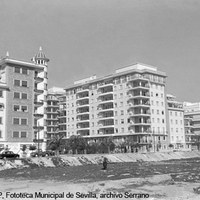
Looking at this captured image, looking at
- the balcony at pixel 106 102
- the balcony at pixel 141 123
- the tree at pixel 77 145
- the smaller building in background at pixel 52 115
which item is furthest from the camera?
the smaller building in background at pixel 52 115

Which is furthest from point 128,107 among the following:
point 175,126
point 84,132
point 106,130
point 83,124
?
point 83,124

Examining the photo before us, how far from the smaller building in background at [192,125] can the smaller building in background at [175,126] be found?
8734mm

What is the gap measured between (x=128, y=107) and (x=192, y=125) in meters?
54.3

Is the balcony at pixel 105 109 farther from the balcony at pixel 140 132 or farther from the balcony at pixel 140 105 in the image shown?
the balcony at pixel 140 132

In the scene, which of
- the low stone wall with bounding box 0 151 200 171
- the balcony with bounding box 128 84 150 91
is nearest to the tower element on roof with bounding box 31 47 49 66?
the balcony with bounding box 128 84 150 91

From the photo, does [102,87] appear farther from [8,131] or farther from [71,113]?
[8,131]

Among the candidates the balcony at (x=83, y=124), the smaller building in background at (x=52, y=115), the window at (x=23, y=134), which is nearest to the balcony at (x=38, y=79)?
the window at (x=23, y=134)

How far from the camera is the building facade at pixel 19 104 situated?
86.4 m

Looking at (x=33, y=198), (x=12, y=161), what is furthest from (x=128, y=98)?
(x=33, y=198)

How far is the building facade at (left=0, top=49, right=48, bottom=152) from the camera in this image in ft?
283

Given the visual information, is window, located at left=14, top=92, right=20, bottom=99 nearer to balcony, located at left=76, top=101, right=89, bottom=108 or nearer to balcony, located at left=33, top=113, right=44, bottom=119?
balcony, located at left=33, top=113, right=44, bottom=119

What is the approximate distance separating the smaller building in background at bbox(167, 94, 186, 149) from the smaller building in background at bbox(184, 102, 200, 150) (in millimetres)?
8734

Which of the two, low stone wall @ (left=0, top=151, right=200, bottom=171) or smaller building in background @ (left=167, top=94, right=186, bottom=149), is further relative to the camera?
smaller building in background @ (left=167, top=94, right=186, bottom=149)

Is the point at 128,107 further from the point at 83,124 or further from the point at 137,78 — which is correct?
the point at 83,124
